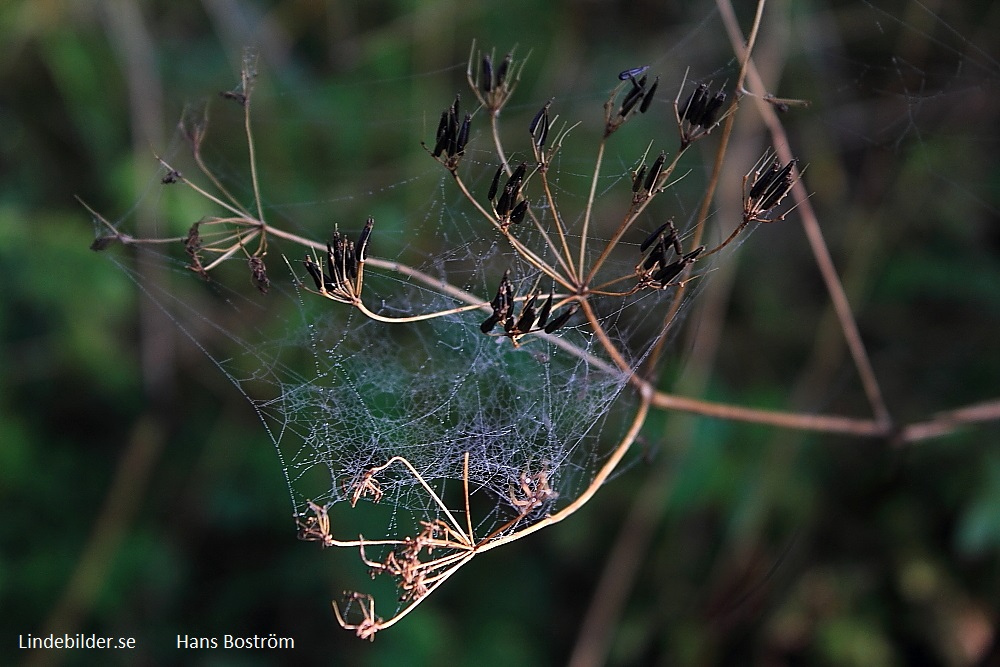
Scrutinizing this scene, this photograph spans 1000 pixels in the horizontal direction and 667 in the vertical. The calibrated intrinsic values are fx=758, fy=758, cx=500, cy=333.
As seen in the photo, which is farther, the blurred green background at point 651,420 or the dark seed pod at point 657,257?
the blurred green background at point 651,420

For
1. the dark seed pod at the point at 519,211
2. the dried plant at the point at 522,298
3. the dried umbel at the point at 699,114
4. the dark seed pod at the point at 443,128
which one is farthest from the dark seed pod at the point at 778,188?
the dark seed pod at the point at 443,128

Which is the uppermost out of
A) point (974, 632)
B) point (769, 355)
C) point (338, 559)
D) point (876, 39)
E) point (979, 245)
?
point (876, 39)

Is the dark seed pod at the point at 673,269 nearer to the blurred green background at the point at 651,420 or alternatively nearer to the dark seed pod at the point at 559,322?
the dark seed pod at the point at 559,322

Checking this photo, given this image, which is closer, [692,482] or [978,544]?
[978,544]

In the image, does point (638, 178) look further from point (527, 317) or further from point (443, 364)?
point (443, 364)

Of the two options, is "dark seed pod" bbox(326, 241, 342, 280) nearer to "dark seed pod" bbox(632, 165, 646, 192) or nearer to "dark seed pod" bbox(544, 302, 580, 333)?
"dark seed pod" bbox(544, 302, 580, 333)

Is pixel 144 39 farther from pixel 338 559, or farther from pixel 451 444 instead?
pixel 451 444

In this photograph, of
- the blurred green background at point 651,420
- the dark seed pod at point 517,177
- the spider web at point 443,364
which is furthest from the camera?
the blurred green background at point 651,420

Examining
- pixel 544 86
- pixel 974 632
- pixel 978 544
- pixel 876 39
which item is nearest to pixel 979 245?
pixel 876 39
